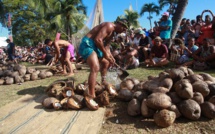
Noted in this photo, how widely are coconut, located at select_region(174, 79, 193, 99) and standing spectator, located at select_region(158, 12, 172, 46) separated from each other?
5.76 meters

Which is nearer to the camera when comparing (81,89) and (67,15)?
(81,89)

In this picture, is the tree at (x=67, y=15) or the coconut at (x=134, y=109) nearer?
the coconut at (x=134, y=109)

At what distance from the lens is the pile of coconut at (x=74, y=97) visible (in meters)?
3.87

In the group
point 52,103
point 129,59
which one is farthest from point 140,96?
point 129,59

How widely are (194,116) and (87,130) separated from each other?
1.61 metres

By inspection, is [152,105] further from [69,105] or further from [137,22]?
[137,22]

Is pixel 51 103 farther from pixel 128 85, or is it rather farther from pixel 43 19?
pixel 43 19

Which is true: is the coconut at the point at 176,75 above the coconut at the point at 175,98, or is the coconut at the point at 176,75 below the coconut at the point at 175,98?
above

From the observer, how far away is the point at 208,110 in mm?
3037

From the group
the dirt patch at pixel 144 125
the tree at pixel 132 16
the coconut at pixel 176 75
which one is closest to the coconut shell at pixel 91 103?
the dirt patch at pixel 144 125

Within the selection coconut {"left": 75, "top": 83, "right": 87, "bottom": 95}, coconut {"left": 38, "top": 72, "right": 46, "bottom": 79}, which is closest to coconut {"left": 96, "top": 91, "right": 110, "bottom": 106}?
coconut {"left": 75, "top": 83, "right": 87, "bottom": 95}

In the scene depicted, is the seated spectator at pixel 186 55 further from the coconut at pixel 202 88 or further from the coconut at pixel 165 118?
the coconut at pixel 165 118

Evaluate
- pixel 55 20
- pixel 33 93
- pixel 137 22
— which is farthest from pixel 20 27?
pixel 33 93

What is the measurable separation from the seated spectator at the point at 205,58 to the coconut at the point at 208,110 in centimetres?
399
